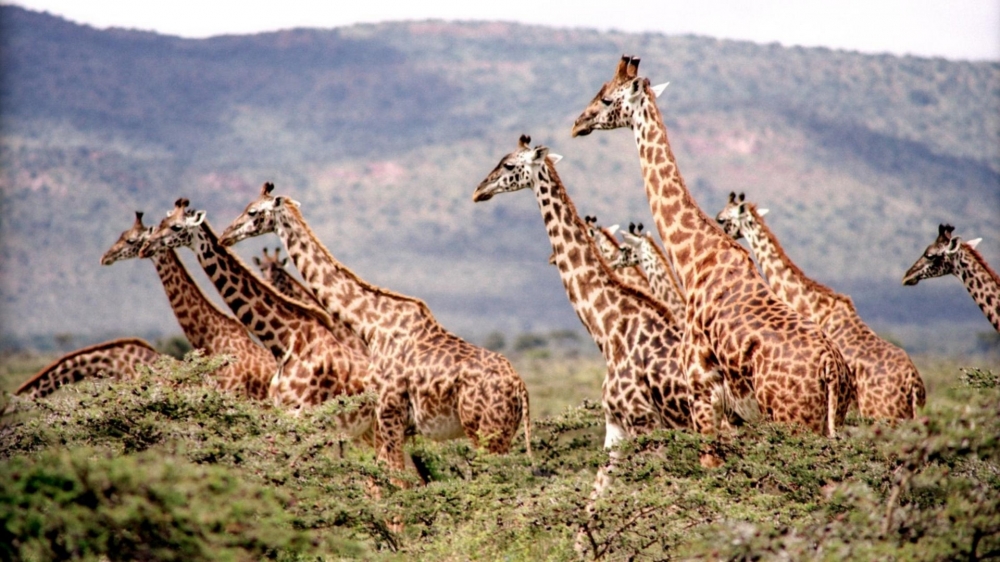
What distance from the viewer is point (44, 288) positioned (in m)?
88.4

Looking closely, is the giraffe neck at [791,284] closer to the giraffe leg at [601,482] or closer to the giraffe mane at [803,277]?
the giraffe mane at [803,277]

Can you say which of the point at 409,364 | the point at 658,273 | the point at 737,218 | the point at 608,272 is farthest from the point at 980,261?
the point at 409,364

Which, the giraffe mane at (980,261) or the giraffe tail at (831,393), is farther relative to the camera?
the giraffe mane at (980,261)

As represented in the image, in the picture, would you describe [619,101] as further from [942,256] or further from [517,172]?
[942,256]

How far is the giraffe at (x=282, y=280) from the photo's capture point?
49.3 ft

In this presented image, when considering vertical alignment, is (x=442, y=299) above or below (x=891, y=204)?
below

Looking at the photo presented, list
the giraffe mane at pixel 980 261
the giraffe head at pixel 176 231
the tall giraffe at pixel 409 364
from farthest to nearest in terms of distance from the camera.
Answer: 1. the giraffe head at pixel 176 231
2. the giraffe mane at pixel 980 261
3. the tall giraffe at pixel 409 364

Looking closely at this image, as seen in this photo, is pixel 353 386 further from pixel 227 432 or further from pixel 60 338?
pixel 60 338

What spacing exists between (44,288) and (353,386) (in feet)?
270

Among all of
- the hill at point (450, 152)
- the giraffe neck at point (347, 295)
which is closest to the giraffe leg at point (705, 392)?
the giraffe neck at point (347, 295)

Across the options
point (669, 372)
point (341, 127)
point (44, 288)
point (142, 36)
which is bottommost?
point (44, 288)

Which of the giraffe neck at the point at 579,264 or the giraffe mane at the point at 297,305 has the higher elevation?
the giraffe neck at the point at 579,264

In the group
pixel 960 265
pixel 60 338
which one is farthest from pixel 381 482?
pixel 60 338

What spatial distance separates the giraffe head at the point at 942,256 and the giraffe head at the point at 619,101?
4.11m
